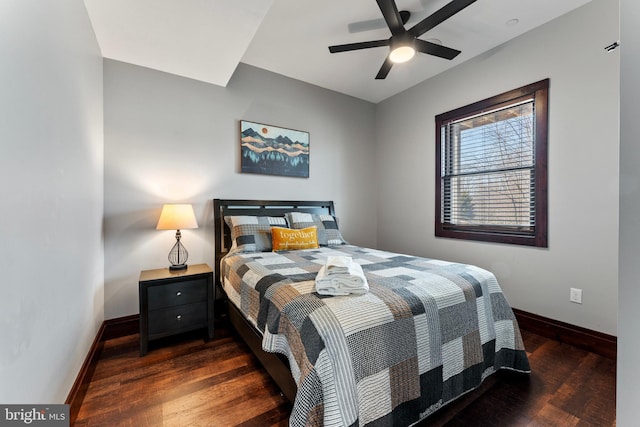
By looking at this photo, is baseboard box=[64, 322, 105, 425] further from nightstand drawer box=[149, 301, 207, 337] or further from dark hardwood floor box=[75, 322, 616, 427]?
nightstand drawer box=[149, 301, 207, 337]

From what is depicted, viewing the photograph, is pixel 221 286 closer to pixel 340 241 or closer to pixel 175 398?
pixel 175 398

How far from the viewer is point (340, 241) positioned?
3131 millimetres

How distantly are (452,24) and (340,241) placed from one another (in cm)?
237

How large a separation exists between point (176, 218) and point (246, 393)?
1.51m

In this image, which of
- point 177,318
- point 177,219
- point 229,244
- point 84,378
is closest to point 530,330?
point 229,244

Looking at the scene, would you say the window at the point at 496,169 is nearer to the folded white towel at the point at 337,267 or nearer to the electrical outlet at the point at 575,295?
the electrical outlet at the point at 575,295

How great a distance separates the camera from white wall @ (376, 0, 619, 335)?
2.06 metres

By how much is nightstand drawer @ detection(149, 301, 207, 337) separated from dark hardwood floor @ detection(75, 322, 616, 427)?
183 mm

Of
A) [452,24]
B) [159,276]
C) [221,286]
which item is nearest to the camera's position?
[159,276]

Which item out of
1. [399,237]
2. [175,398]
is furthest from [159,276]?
[399,237]

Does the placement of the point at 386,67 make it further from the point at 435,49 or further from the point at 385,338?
the point at 385,338

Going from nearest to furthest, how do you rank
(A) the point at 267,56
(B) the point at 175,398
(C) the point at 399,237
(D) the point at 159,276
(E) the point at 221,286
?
(B) the point at 175,398 → (D) the point at 159,276 → (E) the point at 221,286 → (A) the point at 267,56 → (C) the point at 399,237

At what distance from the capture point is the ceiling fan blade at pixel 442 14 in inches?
66.0

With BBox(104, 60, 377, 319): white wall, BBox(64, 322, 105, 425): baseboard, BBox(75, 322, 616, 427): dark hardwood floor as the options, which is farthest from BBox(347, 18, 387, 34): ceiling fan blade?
BBox(64, 322, 105, 425): baseboard
